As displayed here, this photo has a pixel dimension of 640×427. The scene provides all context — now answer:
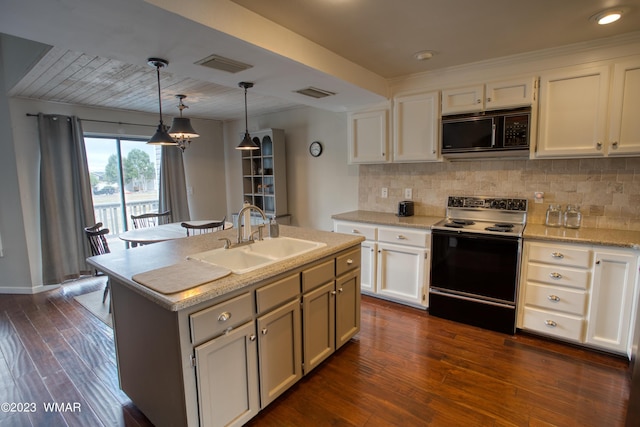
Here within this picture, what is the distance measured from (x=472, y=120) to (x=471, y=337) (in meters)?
1.95

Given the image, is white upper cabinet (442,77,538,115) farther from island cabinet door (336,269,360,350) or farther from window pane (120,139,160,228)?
window pane (120,139,160,228)

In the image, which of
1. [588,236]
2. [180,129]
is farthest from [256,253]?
[588,236]

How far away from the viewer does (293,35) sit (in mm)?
2209

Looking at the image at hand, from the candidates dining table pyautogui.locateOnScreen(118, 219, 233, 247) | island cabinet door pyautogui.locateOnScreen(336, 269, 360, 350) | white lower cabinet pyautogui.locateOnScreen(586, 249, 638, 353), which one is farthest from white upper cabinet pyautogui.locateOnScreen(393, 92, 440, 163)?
dining table pyautogui.locateOnScreen(118, 219, 233, 247)

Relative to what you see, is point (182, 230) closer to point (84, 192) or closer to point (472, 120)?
point (84, 192)

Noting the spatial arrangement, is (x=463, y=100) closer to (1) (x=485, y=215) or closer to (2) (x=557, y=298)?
(1) (x=485, y=215)

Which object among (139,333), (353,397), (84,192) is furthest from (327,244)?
(84,192)

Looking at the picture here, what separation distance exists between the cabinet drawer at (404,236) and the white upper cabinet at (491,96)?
1219 millimetres

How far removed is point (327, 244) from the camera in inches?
90.4

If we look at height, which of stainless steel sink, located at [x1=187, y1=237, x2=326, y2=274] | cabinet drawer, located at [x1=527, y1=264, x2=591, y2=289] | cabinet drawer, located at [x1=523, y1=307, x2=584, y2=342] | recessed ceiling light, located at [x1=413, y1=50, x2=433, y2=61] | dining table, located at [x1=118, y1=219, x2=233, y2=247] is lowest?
cabinet drawer, located at [x1=523, y1=307, x2=584, y2=342]

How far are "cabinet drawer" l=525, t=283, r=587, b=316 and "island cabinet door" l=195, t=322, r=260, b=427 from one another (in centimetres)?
233

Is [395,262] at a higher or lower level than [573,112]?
lower

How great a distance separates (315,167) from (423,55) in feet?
7.62

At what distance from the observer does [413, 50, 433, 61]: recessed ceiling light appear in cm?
267
